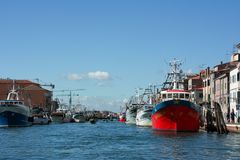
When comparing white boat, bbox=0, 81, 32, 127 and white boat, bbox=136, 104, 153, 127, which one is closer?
white boat, bbox=0, 81, 32, 127

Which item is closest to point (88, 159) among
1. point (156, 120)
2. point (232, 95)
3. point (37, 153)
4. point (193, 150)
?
point (37, 153)

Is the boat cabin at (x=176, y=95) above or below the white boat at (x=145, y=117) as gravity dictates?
above

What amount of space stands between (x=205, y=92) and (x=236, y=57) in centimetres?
2728

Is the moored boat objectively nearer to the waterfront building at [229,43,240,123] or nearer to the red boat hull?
the waterfront building at [229,43,240,123]

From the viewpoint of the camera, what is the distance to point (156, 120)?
92125 mm

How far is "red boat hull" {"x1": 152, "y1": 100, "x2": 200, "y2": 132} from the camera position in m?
86.2

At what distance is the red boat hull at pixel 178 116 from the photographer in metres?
86.2

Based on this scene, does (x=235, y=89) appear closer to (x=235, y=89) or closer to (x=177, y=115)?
(x=235, y=89)

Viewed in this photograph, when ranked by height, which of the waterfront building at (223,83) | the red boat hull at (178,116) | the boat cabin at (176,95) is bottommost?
the red boat hull at (178,116)

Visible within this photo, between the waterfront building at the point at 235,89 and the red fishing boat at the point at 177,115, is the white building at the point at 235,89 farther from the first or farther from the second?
the red fishing boat at the point at 177,115

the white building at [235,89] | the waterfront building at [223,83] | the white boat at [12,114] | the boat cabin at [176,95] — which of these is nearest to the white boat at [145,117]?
the waterfront building at [223,83]

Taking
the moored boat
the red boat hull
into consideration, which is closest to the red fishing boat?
the red boat hull

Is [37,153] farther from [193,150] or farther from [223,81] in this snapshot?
[223,81]

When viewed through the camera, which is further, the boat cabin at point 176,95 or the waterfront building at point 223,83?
the waterfront building at point 223,83
